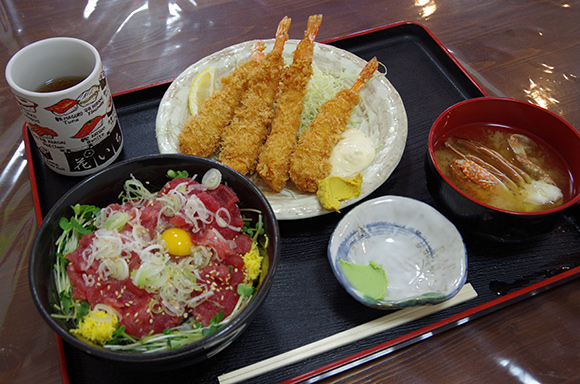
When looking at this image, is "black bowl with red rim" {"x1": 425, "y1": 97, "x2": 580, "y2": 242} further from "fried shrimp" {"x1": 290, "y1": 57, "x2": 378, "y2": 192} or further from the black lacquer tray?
"fried shrimp" {"x1": 290, "y1": 57, "x2": 378, "y2": 192}

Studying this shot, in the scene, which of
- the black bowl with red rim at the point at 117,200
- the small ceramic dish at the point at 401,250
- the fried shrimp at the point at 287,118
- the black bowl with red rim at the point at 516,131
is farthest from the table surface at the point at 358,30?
the fried shrimp at the point at 287,118

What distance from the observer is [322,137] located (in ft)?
6.33

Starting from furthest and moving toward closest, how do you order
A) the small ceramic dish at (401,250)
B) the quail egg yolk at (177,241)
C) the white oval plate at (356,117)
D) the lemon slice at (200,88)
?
the lemon slice at (200,88) → the white oval plate at (356,117) → the small ceramic dish at (401,250) → the quail egg yolk at (177,241)

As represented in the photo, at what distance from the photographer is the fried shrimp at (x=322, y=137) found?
1.80 m

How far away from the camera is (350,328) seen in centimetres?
146

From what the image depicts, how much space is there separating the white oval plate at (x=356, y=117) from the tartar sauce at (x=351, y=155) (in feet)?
0.12

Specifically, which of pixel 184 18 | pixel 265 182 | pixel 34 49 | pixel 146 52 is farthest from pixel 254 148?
pixel 184 18

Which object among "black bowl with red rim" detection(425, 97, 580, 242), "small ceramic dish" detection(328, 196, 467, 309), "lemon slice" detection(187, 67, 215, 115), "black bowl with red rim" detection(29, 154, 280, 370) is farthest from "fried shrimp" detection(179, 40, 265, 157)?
"black bowl with red rim" detection(425, 97, 580, 242)

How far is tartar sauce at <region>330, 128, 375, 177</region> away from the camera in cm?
187

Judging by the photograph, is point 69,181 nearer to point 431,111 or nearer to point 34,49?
point 34,49

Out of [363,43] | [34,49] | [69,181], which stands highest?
[34,49]

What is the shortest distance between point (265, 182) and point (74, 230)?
0.80 m

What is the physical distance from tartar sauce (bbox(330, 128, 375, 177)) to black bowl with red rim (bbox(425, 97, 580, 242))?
28 centimetres

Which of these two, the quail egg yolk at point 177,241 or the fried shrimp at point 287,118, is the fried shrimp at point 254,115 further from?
the quail egg yolk at point 177,241
